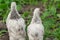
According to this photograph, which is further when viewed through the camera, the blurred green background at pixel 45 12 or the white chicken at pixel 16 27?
the blurred green background at pixel 45 12

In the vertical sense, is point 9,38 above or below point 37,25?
below

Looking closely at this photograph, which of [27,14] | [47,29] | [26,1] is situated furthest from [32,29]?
[26,1]

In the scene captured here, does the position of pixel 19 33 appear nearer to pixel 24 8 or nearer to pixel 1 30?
pixel 1 30

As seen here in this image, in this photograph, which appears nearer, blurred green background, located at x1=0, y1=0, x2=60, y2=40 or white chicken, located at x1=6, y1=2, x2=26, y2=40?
white chicken, located at x1=6, y1=2, x2=26, y2=40

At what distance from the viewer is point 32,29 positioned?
4363 mm

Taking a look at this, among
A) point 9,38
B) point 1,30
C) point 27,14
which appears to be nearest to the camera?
point 9,38

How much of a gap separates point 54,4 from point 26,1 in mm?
587

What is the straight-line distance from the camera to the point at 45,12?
5.54 meters

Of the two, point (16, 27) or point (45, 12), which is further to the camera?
point (45, 12)

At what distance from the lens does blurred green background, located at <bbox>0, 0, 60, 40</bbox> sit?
5.03 m

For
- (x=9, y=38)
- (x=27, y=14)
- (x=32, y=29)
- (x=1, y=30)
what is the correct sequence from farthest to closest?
(x=27, y=14) < (x=1, y=30) < (x=9, y=38) < (x=32, y=29)

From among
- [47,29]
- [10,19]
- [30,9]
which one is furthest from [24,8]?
[10,19]

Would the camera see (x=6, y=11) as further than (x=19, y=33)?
Yes

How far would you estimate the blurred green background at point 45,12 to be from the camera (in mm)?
5032
